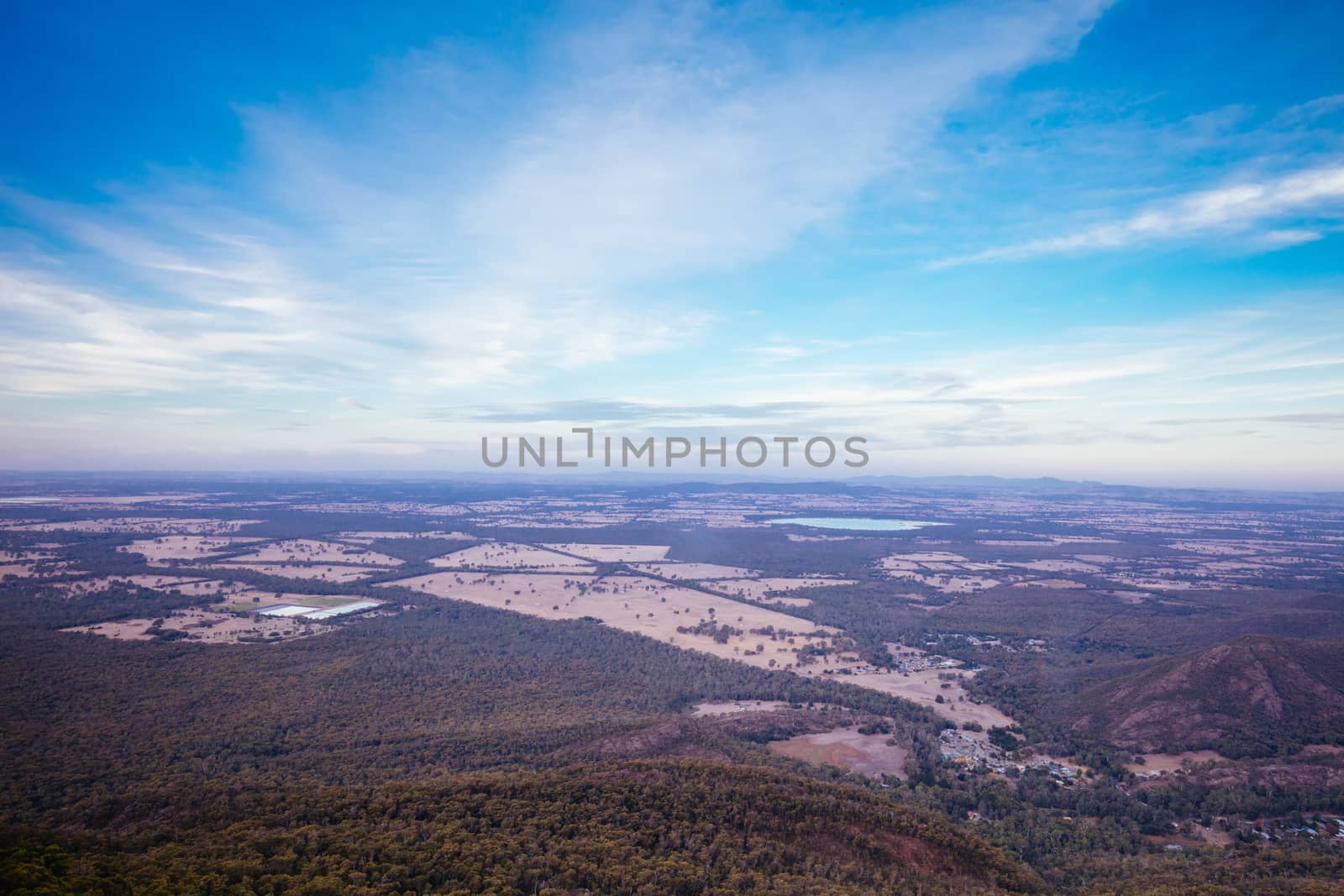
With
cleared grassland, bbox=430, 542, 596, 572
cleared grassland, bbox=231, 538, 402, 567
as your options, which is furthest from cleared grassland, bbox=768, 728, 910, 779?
cleared grassland, bbox=231, 538, 402, 567

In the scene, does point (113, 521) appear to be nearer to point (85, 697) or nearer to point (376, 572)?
point (376, 572)

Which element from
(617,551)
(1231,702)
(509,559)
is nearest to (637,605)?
(509,559)

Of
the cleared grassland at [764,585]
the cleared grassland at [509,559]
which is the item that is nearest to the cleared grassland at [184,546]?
the cleared grassland at [509,559]

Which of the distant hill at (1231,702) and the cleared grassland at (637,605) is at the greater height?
the distant hill at (1231,702)

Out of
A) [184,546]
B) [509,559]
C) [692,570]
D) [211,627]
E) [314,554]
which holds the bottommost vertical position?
[692,570]

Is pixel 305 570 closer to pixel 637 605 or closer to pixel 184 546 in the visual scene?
pixel 184 546

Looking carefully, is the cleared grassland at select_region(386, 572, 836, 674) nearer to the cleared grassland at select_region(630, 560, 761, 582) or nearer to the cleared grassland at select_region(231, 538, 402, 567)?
the cleared grassland at select_region(630, 560, 761, 582)

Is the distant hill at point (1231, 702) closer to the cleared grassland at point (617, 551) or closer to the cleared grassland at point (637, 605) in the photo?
the cleared grassland at point (637, 605)

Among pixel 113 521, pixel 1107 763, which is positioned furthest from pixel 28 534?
pixel 1107 763
